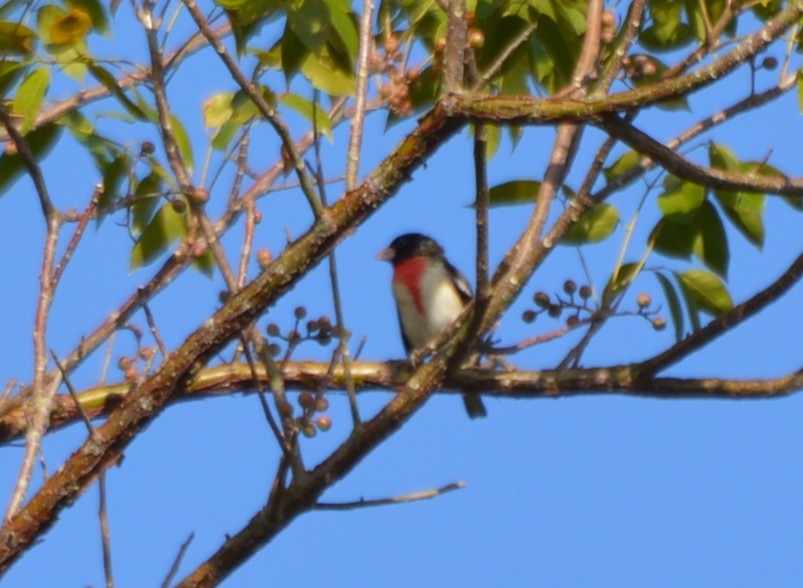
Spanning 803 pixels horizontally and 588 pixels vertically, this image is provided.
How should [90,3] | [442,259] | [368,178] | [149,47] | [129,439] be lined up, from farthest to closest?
[442,259]
[90,3]
[149,47]
[129,439]
[368,178]

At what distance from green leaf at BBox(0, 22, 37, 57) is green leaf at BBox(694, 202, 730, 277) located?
165 centimetres

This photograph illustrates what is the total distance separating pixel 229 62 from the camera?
9.16 ft

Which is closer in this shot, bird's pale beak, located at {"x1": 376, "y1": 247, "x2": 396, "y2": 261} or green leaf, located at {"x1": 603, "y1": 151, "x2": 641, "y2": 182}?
green leaf, located at {"x1": 603, "y1": 151, "x2": 641, "y2": 182}

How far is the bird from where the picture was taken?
734 cm

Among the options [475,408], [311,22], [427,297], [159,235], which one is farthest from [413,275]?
[311,22]

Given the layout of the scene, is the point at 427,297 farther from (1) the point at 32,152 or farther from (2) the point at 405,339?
(1) the point at 32,152

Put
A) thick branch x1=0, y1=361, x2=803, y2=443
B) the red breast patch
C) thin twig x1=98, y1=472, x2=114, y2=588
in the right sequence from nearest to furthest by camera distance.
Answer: thin twig x1=98, y1=472, x2=114, y2=588
thick branch x1=0, y1=361, x2=803, y2=443
the red breast patch

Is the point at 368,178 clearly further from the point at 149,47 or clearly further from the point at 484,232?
the point at 149,47

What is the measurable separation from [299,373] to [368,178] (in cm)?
126

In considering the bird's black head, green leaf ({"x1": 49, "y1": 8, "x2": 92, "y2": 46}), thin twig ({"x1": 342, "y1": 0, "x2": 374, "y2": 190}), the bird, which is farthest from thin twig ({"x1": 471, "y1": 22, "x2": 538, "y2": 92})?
the bird's black head

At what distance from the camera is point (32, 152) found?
3.61 metres

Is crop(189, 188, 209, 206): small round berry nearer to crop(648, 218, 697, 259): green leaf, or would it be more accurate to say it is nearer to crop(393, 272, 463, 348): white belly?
crop(648, 218, 697, 259): green leaf

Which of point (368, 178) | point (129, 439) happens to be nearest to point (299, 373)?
point (129, 439)

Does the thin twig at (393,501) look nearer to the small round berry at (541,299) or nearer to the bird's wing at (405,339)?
the small round berry at (541,299)
